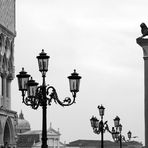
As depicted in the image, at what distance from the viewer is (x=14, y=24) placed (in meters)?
74.8

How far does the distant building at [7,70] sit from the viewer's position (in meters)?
71.0

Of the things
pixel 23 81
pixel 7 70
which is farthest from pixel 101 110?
pixel 7 70

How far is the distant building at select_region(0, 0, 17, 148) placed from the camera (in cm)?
7100

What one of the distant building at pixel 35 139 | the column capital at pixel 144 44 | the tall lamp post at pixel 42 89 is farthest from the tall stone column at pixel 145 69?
the distant building at pixel 35 139

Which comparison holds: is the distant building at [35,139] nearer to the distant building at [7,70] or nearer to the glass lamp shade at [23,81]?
the distant building at [7,70]

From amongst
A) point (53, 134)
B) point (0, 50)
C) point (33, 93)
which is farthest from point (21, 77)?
point (53, 134)

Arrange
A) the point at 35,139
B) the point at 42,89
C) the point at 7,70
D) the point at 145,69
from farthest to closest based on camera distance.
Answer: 1. the point at 35,139
2. the point at 7,70
3. the point at 42,89
4. the point at 145,69

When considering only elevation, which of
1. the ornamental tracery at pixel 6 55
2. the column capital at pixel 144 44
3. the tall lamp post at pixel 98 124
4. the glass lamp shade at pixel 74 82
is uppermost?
the ornamental tracery at pixel 6 55

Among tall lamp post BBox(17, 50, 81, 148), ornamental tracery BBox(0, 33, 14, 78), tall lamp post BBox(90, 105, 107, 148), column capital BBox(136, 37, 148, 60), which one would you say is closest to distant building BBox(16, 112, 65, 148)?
ornamental tracery BBox(0, 33, 14, 78)

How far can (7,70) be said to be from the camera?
7275 centimetres

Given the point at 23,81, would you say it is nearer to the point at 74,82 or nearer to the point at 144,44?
the point at 74,82

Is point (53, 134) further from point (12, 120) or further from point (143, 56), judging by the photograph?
point (143, 56)

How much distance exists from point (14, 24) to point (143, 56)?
60843 millimetres

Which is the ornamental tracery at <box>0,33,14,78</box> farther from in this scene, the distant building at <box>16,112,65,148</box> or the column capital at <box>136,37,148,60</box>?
the distant building at <box>16,112,65,148</box>
